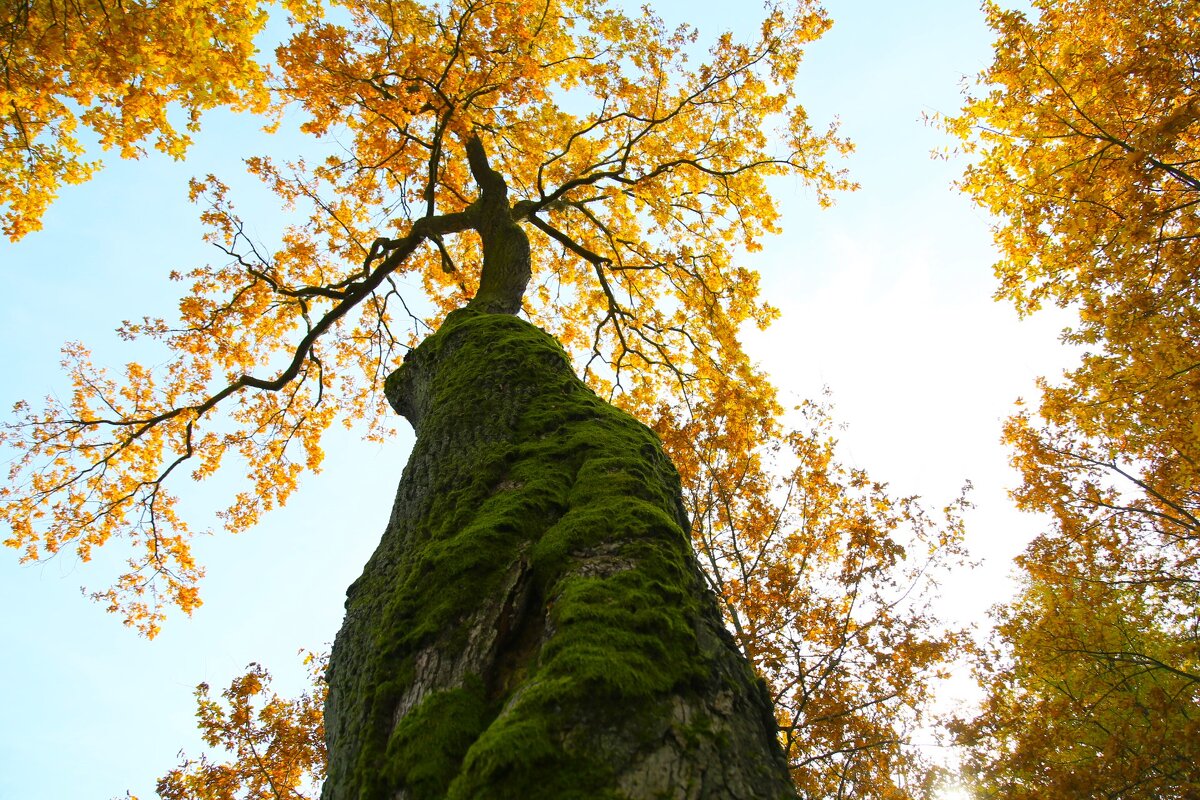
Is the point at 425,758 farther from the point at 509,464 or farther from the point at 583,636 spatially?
the point at 509,464

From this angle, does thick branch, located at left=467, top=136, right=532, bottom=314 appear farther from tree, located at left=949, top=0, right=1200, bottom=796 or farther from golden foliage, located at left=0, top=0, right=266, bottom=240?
tree, located at left=949, top=0, right=1200, bottom=796

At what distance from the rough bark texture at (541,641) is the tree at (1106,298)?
5332mm

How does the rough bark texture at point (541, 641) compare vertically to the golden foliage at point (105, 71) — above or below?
below

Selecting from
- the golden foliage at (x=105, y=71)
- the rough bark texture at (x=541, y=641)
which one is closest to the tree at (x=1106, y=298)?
the rough bark texture at (x=541, y=641)

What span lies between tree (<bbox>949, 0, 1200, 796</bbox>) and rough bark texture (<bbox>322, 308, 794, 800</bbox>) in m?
5.33

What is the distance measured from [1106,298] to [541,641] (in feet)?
27.0

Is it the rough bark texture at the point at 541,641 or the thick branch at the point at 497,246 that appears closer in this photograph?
the rough bark texture at the point at 541,641

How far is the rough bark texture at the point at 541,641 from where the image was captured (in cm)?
145

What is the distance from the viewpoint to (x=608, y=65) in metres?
8.05

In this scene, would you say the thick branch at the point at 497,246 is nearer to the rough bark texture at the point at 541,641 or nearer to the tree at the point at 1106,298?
the rough bark texture at the point at 541,641

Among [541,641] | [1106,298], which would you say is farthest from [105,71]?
[1106,298]

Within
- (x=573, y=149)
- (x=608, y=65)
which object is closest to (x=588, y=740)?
(x=608, y=65)

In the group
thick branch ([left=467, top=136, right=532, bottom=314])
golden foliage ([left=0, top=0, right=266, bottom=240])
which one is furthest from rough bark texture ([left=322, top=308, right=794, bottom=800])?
golden foliage ([left=0, top=0, right=266, bottom=240])

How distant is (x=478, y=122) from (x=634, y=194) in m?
2.68
